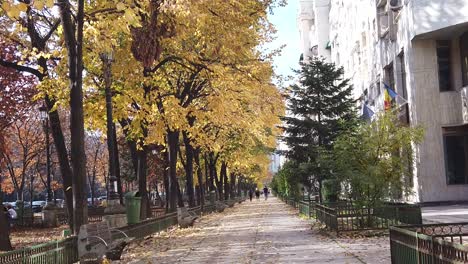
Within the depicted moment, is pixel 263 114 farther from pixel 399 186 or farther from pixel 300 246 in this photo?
pixel 300 246

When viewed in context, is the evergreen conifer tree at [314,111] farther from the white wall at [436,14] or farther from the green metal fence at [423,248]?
the green metal fence at [423,248]

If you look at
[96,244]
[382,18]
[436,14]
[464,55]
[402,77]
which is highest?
[382,18]

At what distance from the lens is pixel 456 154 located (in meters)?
28.6

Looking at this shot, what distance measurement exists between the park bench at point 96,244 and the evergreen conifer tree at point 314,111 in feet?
68.7

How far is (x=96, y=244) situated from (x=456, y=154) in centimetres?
2130

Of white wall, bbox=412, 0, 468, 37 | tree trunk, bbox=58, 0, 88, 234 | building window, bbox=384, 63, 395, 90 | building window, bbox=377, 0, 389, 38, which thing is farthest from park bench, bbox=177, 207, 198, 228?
building window, bbox=377, 0, 389, 38

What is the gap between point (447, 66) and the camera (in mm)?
29219

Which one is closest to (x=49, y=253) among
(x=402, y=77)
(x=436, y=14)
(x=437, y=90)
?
(x=437, y=90)

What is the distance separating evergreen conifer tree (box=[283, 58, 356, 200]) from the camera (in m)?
34.1

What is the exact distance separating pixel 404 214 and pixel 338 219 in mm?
2064

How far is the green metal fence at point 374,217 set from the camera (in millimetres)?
17391

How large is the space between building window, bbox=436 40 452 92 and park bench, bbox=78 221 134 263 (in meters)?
20.5

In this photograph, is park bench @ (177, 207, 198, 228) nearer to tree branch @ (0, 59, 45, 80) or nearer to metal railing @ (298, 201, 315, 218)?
metal railing @ (298, 201, 315, 218)

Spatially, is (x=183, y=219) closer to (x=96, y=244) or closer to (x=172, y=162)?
(x=172, y=162)
